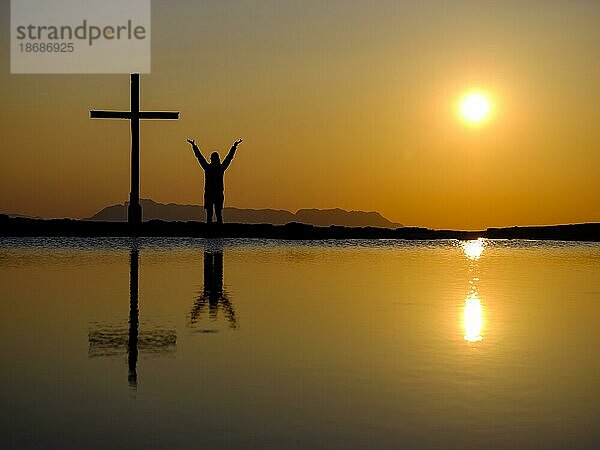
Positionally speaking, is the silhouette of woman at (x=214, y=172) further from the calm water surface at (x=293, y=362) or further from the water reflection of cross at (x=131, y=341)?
the water reflection of cross at (x=131, y=341)

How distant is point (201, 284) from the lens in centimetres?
2647

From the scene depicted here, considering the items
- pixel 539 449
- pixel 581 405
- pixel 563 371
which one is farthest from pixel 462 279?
pixel 539 449

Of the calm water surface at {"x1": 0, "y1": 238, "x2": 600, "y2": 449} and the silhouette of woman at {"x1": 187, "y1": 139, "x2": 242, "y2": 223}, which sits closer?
the calm water surface at {"x1": 0, "y1": 238, "x2": 600, "y2": 449}

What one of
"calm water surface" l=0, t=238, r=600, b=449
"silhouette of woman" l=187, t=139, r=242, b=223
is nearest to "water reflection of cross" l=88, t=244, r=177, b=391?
"calm water surface" l=0, t=238, r=600, b=449

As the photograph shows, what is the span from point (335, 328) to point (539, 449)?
905 centimetres

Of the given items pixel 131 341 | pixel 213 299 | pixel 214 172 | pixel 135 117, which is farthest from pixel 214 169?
pixel 131 341

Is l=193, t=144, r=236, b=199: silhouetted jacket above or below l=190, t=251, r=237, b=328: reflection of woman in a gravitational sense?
above

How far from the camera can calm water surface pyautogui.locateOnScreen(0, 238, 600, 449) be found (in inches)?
395

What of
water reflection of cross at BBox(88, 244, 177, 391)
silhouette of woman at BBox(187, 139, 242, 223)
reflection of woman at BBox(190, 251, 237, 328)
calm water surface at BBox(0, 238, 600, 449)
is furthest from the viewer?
silhouette of woman at BBox(187, 139, 242, 223)

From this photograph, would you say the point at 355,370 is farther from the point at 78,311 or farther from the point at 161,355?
the point at 78,311

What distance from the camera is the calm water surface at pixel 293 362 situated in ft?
32.9

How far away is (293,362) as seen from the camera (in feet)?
46.5

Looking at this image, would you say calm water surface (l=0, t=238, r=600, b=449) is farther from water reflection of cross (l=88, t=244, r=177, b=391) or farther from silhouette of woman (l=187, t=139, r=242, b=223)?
silhouette of woman (l=187, t=139, r=242, b=223)

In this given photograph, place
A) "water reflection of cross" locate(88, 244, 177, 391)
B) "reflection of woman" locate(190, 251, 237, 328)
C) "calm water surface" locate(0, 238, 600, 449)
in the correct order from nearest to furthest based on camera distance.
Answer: "calm water surface" locate(0, 238, 600, 449)
"water reflection of cross" locate(88, 244, 177, 391)
"reflection of woman" locate(190, 251, 237, 328)
